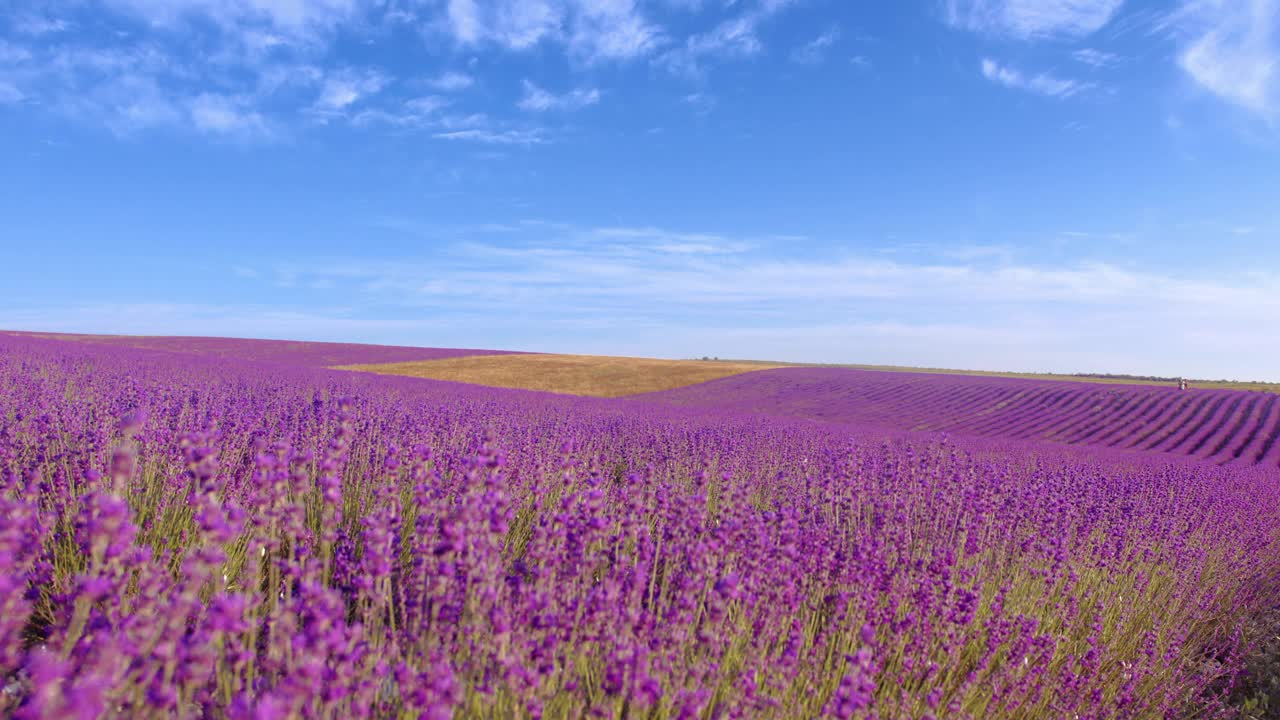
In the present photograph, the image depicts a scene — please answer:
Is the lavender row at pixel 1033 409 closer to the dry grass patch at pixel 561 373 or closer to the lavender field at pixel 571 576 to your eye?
the dry grass patch at pixel 561 373

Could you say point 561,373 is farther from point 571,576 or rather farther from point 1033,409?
point 571,576

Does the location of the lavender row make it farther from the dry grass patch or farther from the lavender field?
the lavender field

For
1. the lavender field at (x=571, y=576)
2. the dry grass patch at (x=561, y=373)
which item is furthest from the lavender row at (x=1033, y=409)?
the lavender field at (x=571, y=576)

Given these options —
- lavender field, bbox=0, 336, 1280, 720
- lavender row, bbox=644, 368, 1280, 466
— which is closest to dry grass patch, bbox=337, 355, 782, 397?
lavender row, bbox=644, 368, 1280, 466

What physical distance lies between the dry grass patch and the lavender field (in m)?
14.7

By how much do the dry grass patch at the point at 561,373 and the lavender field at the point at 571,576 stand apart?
48.2 ft

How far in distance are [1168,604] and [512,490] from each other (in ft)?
13.3

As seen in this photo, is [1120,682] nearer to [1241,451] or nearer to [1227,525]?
[1227,525]

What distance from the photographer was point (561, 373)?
82.7ft

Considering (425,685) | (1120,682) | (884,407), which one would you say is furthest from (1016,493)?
(884,407)

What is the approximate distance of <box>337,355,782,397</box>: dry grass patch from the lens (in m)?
21.9

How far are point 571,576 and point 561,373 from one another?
23.4 metres

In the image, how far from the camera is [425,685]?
46.7 inches

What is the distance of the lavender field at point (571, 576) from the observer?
120 centimetres
